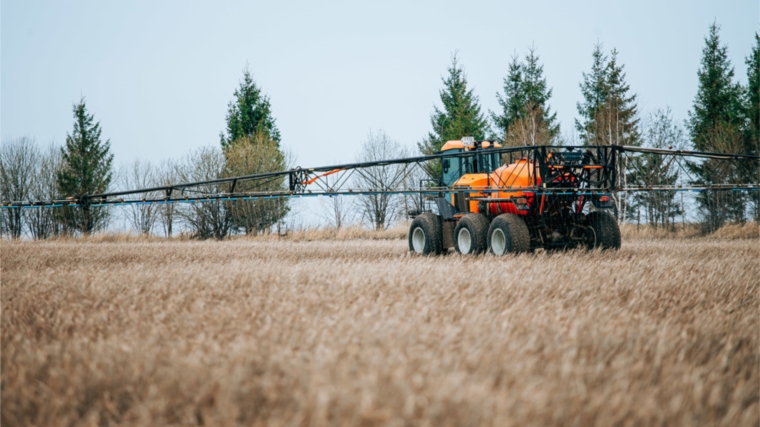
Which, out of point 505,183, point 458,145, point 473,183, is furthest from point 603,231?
point 458,145

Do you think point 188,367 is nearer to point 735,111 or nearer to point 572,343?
point 572,343

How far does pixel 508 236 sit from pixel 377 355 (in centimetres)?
731

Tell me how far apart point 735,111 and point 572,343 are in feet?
113

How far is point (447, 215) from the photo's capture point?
12.0 meters

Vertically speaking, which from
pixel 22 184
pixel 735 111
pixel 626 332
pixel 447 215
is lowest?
pixel 626 332

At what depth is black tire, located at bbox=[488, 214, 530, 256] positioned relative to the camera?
975 centimetres

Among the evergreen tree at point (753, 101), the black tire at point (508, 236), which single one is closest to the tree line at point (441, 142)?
the evergreen tree at point (753, 101)

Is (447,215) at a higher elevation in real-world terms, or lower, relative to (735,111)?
lower

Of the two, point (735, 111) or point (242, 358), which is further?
point (735, 111)

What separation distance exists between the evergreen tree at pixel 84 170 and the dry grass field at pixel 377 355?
33214 millimetres

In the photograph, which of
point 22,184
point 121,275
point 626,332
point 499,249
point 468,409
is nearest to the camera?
point 468,409

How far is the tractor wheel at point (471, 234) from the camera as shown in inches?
415

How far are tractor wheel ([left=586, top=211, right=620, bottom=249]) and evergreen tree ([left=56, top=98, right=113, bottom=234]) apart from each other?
3176cm

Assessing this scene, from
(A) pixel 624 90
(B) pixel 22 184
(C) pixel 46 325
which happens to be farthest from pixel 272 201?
(C) pixel 46 325
